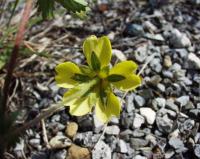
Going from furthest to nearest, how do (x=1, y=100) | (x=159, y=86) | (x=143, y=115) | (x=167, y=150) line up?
(x=159, y=86) → (x=143, y=115) → (x=167, y=150) → (x=1, y=100)

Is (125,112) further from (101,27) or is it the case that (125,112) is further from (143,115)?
(101,27)

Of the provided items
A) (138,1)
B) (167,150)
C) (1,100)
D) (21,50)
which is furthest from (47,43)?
(1,100)

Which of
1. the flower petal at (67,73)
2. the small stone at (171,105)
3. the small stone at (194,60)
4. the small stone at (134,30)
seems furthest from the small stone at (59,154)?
the small stone at (134,30)

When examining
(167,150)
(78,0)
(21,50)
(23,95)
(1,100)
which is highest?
(78,0)

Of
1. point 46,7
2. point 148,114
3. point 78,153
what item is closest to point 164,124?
point 148,114

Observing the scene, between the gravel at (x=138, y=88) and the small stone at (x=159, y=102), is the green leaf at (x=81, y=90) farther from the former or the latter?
the small stone at (x=159, y=102)
